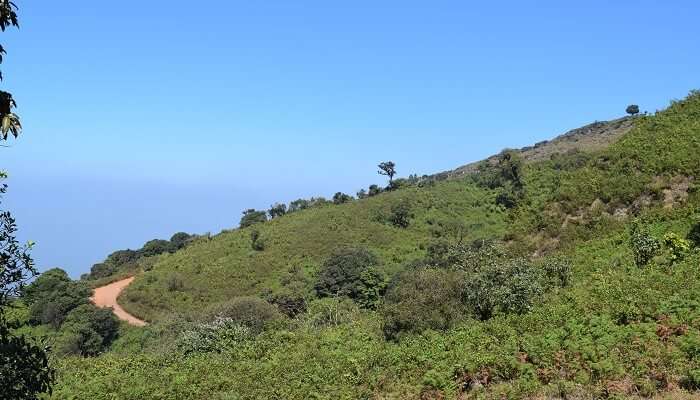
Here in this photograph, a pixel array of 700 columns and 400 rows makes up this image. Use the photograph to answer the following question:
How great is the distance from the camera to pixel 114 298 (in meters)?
60.7

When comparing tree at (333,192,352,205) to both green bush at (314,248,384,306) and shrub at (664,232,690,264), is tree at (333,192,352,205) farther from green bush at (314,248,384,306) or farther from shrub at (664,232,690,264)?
shrub at (664,232,690,264)

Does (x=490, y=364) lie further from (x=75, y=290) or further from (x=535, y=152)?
(x=535, y=152)

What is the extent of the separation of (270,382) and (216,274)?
148ft

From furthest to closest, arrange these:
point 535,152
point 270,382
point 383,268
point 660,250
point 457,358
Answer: point 535,152, point 383,268, point 660,250, point 270,382, point 457,358

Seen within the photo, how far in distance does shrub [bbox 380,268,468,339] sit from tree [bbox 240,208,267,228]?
198 ft

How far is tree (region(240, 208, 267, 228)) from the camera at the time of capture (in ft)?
Result: 262

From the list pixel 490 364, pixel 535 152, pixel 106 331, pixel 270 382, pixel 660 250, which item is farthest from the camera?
pixel 535 152

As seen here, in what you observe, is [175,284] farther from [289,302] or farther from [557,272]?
[557,272]

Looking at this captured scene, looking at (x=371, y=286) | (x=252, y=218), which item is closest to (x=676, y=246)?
(x=371, y=286)

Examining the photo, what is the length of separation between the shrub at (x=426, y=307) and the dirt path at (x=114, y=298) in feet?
128

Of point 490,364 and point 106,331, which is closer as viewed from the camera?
point 490,364

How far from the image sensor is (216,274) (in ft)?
194

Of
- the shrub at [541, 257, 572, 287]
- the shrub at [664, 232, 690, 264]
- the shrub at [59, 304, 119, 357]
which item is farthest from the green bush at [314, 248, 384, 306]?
the shrub at [664, 232, 690, 264]

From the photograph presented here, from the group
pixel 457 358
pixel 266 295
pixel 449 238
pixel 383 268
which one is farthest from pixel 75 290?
pixel 457 358
